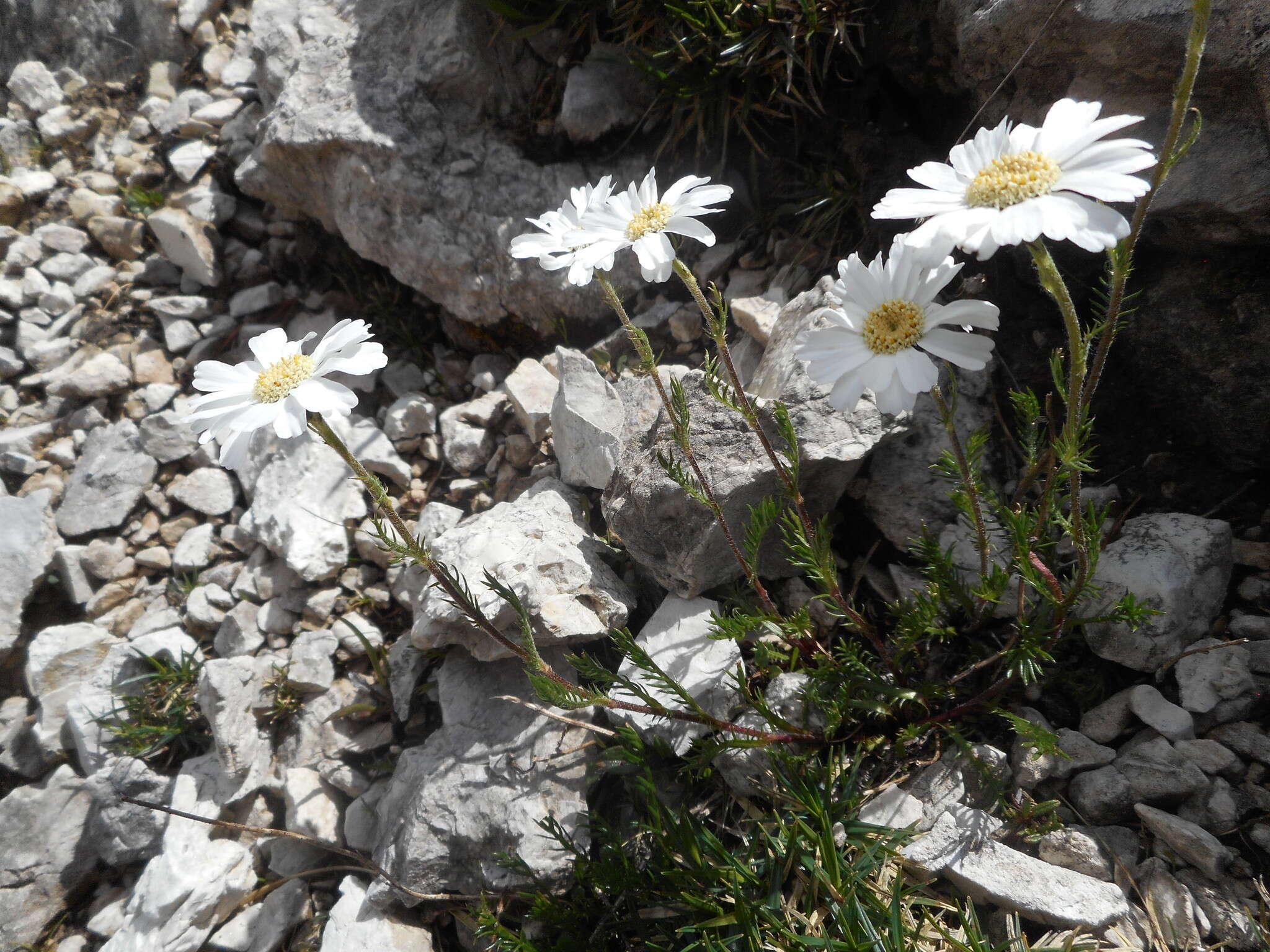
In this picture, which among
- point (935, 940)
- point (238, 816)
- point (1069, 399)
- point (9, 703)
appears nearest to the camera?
point (1069, 399)

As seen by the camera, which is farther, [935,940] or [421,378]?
[421,378]

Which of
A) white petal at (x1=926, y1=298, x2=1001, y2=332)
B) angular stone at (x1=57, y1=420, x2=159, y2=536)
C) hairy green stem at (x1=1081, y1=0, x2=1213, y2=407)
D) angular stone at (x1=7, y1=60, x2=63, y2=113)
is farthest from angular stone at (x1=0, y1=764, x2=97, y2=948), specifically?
angular stone at (x1=7, y1=60, x2=63, y2=113)

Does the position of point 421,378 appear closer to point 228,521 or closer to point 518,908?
point 228,521

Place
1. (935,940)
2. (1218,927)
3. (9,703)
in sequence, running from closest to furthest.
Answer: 1. (1218,927)
2. (935,940)
3. (9,703)

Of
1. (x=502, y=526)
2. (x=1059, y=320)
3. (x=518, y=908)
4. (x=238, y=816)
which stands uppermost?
(x=1059, y=320)

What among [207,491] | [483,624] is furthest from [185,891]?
[207,491]

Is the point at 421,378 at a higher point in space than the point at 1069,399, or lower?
lower

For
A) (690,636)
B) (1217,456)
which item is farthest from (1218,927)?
(690,636)

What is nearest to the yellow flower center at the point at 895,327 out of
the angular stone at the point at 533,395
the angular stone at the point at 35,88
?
the angular stone at the point at 533,395
